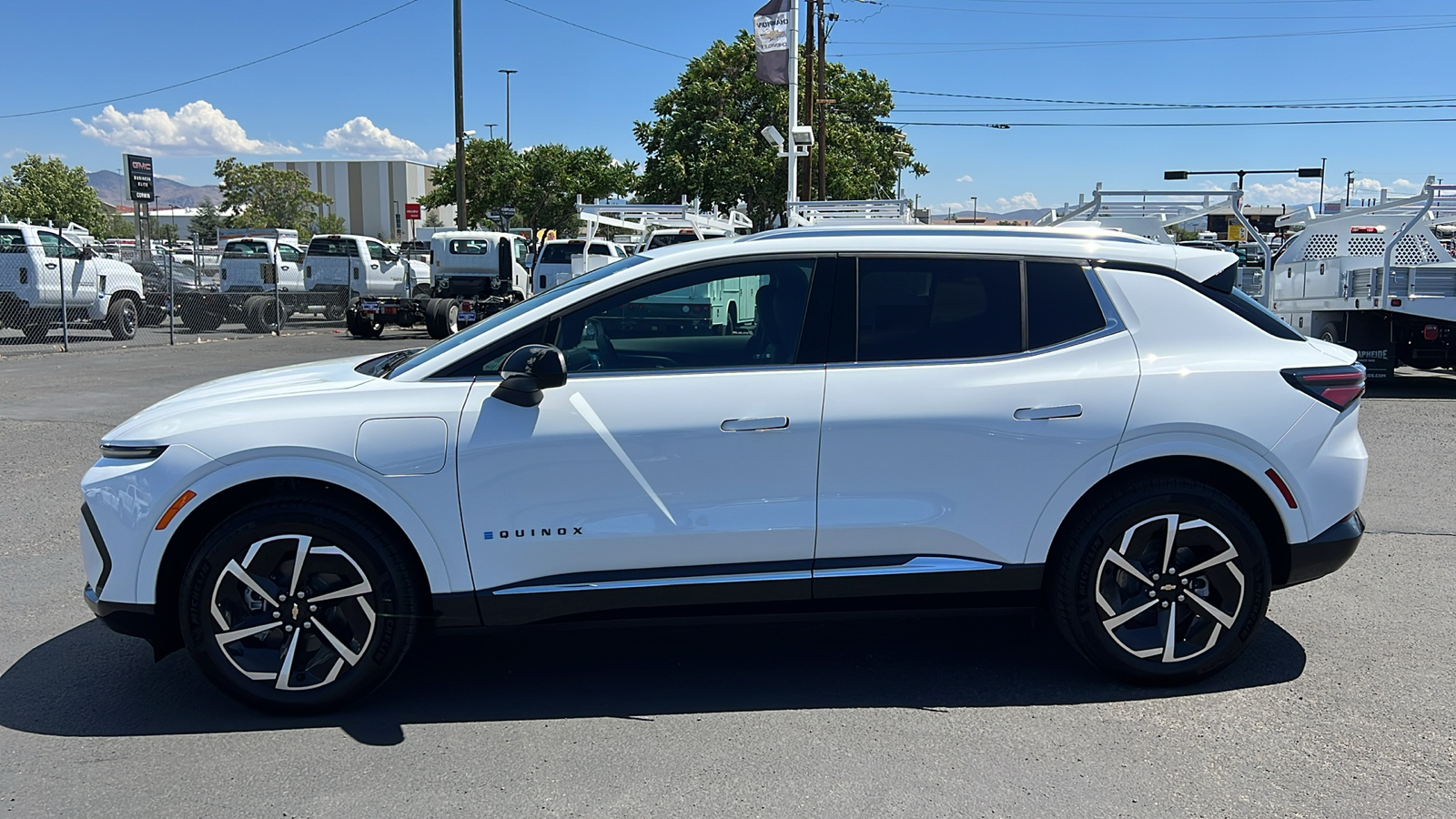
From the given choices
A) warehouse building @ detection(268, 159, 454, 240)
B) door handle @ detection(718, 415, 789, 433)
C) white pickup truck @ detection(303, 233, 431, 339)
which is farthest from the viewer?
warehouse building @ detection(268, 159, 454, 240)

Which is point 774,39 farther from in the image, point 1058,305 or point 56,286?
point 1058,305

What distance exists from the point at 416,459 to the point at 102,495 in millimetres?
1093

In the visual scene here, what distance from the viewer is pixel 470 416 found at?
151 inches

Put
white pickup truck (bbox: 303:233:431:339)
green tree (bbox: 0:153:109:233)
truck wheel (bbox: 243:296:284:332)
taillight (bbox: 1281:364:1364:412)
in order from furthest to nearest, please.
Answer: green tree (bbox: 0:153:109:233), white pickup truck (bbox: 303:233:431:339), truck wheel (bbox: 243:296:284:332), taillight (bbox: 1281:364:1364:412)

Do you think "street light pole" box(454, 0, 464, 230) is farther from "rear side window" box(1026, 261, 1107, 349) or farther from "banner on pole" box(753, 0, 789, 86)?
"rear side window" box(1026, 261, 1107, 349)

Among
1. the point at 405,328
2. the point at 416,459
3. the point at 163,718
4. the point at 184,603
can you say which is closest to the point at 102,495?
the point at 184,603

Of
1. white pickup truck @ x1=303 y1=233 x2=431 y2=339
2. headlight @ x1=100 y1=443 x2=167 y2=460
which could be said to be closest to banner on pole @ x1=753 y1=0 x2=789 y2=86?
white pickup truck @ x1=303 y1=233 x2=431 y2=339

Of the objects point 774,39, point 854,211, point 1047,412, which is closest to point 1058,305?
point 1047,412

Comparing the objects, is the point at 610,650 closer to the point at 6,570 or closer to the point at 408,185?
the point at 6,570

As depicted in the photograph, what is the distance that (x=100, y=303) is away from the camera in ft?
67.7

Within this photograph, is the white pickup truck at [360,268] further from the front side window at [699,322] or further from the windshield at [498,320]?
the front side window at [699,322]

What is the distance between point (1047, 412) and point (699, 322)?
1320 millimetres

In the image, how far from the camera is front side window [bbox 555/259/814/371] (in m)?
4.00

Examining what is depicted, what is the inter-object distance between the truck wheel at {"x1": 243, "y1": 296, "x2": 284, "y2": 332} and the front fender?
22.3 m
